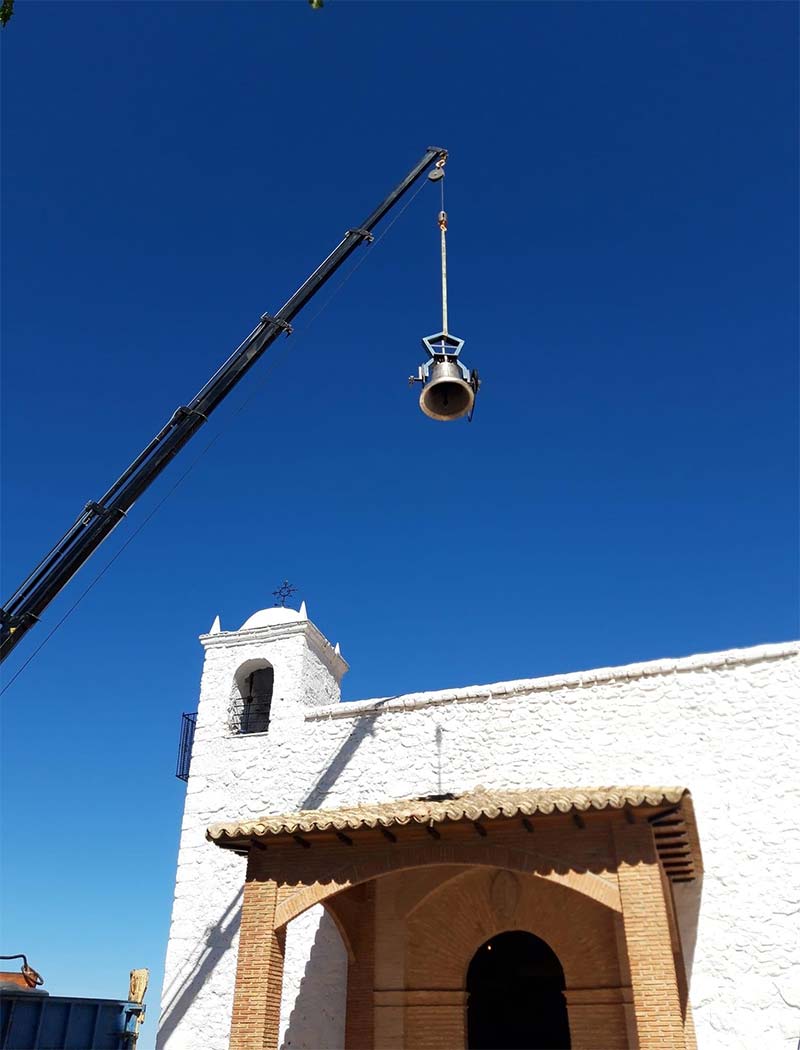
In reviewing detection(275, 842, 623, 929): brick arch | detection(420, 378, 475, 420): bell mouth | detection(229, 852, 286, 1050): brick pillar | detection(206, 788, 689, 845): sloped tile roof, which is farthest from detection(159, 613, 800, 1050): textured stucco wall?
detection(420, 378, 475, 420): bell mouth

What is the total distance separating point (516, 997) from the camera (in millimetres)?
9523

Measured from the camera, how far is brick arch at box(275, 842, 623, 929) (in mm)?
7414

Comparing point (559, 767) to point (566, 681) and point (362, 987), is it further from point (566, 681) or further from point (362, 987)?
point (362, 987)

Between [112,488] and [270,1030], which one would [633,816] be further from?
[112,488]

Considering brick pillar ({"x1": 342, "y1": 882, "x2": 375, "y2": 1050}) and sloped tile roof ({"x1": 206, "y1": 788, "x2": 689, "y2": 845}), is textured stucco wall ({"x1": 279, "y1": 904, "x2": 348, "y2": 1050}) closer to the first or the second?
brick pillar ({"x1": 342, "y1": 882, "x2": 375, "y2": 1050})

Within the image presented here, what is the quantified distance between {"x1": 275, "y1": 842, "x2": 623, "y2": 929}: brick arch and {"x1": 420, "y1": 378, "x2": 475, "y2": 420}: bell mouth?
409 cm

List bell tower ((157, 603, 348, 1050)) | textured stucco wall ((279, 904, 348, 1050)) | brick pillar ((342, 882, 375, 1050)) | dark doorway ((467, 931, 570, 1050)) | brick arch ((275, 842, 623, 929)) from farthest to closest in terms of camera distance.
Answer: bell tower ((157, 603, 348, 1050))
textured stucco wall ((279, 904, 348, 1050))
brick pillar ((342, 882, 375, 1050))
dark doorway ((467, 931, 570, 1050))
brick arch ((275, 842, 623, 929))

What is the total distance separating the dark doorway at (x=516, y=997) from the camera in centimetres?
932

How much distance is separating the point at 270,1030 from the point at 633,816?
380cm

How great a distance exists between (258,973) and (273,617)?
5.95 metres

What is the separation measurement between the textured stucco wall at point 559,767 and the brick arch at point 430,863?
1931mm

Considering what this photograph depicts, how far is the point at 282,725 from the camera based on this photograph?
1182cm

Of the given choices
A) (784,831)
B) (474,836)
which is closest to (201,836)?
(474,836)

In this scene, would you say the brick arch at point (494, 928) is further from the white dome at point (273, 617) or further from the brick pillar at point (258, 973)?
the white dome at point (273, 617)
